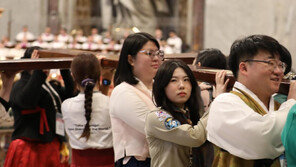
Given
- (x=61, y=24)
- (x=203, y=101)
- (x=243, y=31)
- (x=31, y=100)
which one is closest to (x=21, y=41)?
(x=61, y=24)

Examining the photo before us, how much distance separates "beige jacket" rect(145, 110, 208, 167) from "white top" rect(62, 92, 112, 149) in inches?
37.6

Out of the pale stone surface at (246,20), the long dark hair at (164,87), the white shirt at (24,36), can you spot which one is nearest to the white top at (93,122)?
the long dark hair at (164,87)

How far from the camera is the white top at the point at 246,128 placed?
242 cm

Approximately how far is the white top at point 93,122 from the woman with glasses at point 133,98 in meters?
0.38

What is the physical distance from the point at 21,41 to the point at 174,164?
16.6 m

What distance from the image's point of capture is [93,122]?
12.8 feet

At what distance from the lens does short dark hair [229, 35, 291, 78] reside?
8.34ft

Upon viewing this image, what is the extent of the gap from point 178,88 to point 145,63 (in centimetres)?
53

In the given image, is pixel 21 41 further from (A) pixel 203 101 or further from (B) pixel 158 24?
(A) pixel 203 101

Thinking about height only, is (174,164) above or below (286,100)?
below

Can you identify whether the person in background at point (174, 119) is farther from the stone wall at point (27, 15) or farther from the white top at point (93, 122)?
the stone wall at point (27, 15)

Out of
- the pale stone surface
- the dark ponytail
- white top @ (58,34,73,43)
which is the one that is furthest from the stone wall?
the dark ponytail

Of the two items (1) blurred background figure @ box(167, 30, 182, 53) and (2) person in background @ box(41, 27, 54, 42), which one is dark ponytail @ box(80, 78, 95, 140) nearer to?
(1) blurred background figure @ box(167, 30, 182, 53)

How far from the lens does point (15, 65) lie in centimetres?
381
